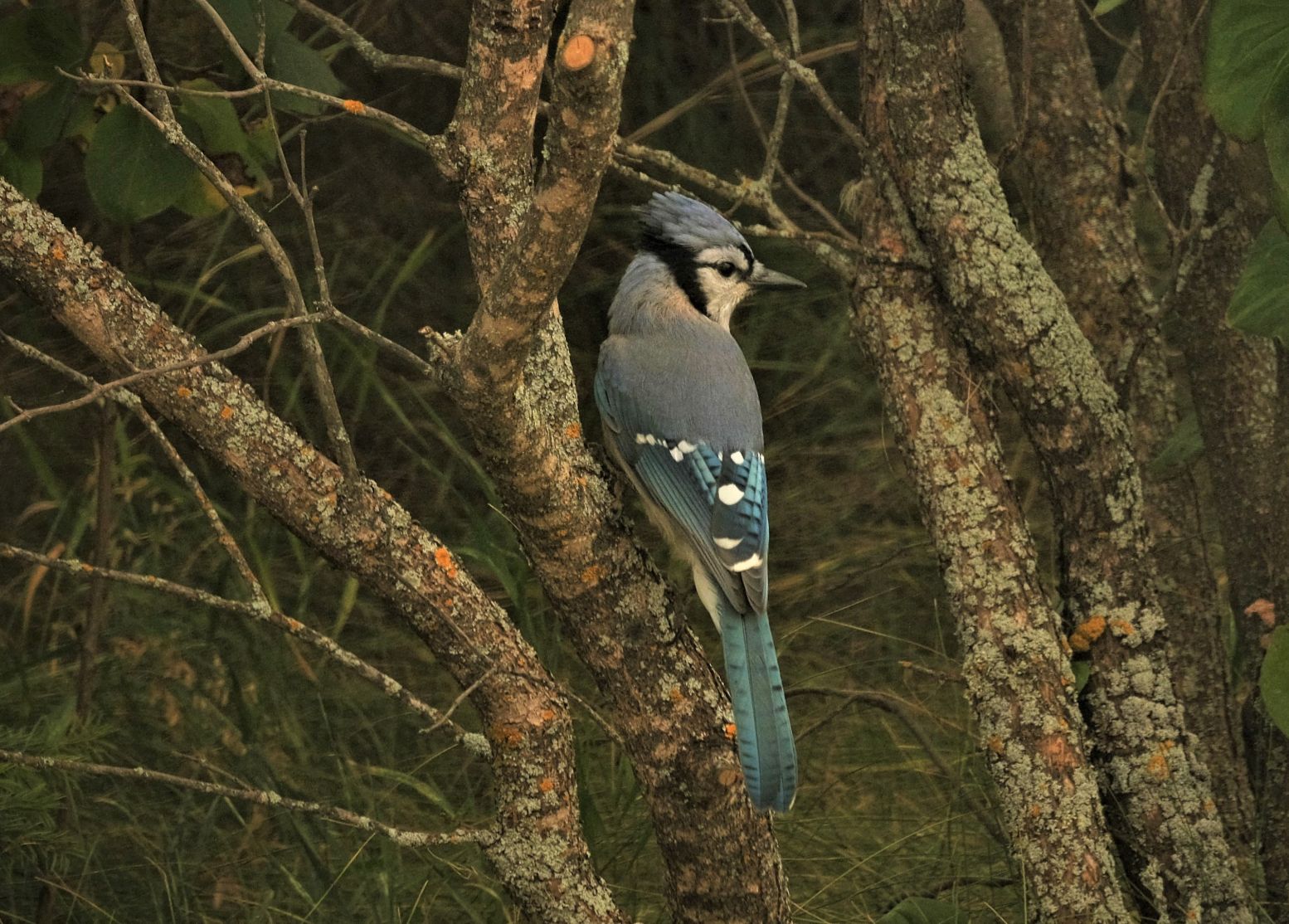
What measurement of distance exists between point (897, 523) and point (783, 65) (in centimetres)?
135

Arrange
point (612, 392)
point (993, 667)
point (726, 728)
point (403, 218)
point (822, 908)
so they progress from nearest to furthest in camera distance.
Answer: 1. point (726, 728)
2. point (993, 667)
3. point (612, 392)
4. point (822, 908)
5. point (403, 218)

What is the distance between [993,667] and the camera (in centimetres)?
207

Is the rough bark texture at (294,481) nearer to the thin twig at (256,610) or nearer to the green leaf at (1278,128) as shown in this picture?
the thin twig at (256,610)

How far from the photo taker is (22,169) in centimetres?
217

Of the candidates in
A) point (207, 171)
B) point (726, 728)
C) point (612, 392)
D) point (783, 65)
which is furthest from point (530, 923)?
point (783, 65)

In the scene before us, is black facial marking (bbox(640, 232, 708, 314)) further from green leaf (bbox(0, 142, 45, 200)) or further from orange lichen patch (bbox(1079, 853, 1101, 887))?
orange lichen patch (bbox(1079, 853, 1101, 887))

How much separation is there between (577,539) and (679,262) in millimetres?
788

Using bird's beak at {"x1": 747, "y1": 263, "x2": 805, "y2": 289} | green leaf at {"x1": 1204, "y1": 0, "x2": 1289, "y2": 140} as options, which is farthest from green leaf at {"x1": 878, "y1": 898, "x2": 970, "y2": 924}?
green leaf at {"x1": 1204, "y1": 0, "x2": 1289, "y2": 140}

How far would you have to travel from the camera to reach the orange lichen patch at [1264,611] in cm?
219

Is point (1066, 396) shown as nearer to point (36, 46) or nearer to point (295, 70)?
point (295, 70)

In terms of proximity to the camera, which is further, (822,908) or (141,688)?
(141,688)

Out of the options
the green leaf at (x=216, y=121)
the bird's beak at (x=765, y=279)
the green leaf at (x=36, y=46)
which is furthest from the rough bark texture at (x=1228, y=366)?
the green leaf at (x=36, y=46)

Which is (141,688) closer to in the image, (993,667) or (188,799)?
(188,799)

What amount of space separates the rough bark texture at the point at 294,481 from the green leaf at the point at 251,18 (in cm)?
47
